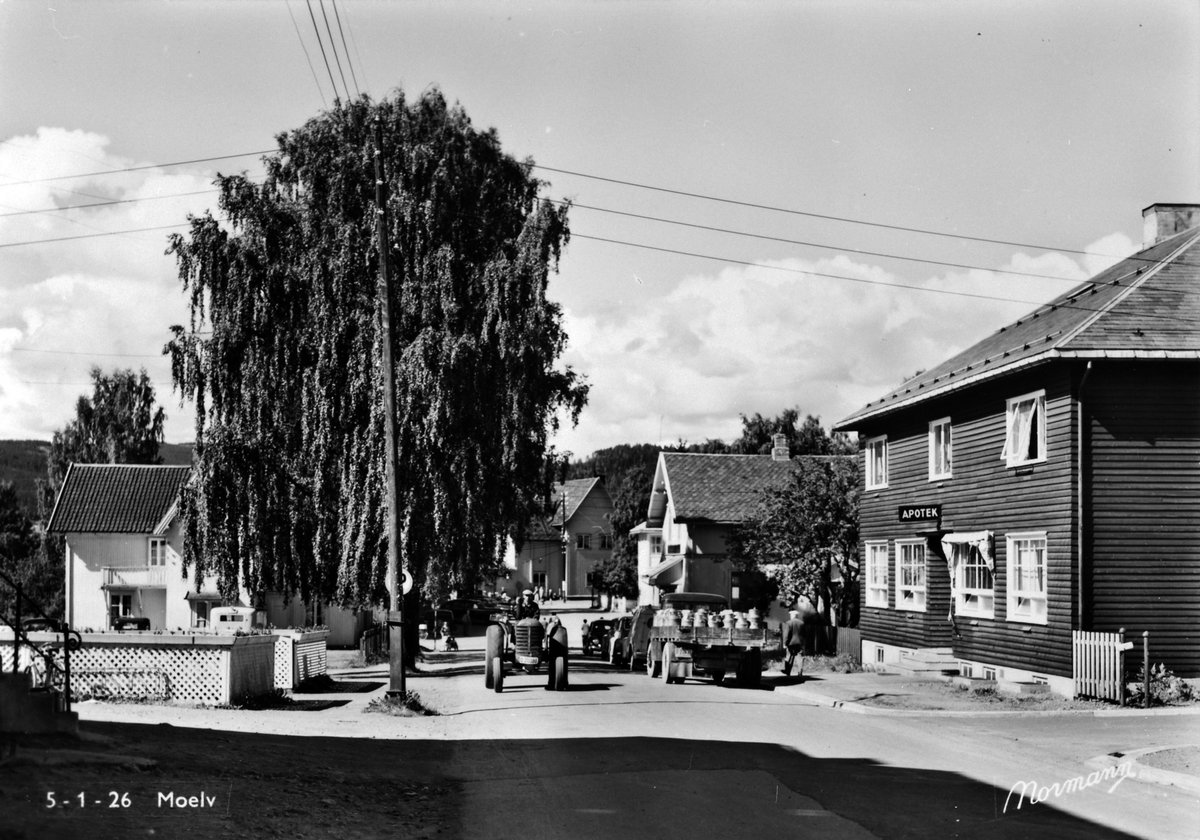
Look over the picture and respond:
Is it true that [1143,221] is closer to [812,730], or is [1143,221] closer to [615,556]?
[812,730]

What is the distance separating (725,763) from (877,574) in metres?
20.3

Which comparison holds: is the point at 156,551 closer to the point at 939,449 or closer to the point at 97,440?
the point at 97,440

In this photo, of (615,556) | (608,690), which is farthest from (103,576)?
(608,690)

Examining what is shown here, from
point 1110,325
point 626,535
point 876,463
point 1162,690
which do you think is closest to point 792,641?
point 876,463

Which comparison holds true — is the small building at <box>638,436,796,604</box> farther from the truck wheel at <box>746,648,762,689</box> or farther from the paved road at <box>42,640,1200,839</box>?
the paved road at <box>42,640,1200,839</box>

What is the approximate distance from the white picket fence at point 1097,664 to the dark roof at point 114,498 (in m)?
46.4

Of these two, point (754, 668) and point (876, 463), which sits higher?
point (876, 463)

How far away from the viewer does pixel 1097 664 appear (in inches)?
850

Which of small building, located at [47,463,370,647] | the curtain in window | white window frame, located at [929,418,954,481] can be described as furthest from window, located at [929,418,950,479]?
small building, located at [47,463,370,647]

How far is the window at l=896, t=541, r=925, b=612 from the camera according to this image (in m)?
30.2

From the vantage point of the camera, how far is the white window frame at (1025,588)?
23.7 meters

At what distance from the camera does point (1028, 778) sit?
13695 millimetres

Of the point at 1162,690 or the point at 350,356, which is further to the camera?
the point at 350,356

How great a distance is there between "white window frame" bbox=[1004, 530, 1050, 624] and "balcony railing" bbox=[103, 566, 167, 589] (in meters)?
45.2
